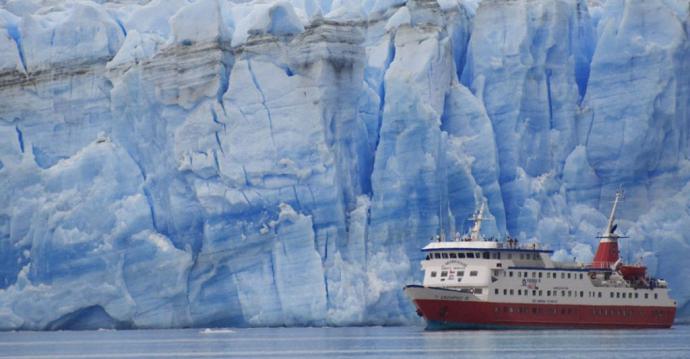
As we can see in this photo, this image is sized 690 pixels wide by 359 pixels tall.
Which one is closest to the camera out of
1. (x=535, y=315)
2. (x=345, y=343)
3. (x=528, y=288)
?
(x=345, y=343)

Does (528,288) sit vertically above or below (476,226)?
below

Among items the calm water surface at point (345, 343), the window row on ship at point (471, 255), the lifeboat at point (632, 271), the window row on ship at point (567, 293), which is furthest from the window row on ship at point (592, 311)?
the window row on ship at point (471, 255)

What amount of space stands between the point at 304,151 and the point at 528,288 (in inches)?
254

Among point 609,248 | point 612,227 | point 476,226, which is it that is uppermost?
point 476,226

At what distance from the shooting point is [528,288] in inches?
1729

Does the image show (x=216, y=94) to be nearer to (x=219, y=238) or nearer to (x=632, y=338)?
(x=219, y=238)

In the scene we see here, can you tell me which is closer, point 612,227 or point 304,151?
point 304,151

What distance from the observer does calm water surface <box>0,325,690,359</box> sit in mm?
36312

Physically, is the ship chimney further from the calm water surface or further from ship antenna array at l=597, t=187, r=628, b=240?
the calm water surface

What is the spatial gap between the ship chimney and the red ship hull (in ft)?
3.60

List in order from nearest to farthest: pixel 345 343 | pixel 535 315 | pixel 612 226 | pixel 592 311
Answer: pixel 345 343
pixel 535 315
pixel 592 311
pixel 612 226

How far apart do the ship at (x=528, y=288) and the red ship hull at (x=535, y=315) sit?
0.02 meters

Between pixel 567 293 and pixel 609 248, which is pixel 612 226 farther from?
pixel 567 293

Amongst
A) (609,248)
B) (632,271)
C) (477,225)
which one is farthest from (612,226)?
(477,225)
